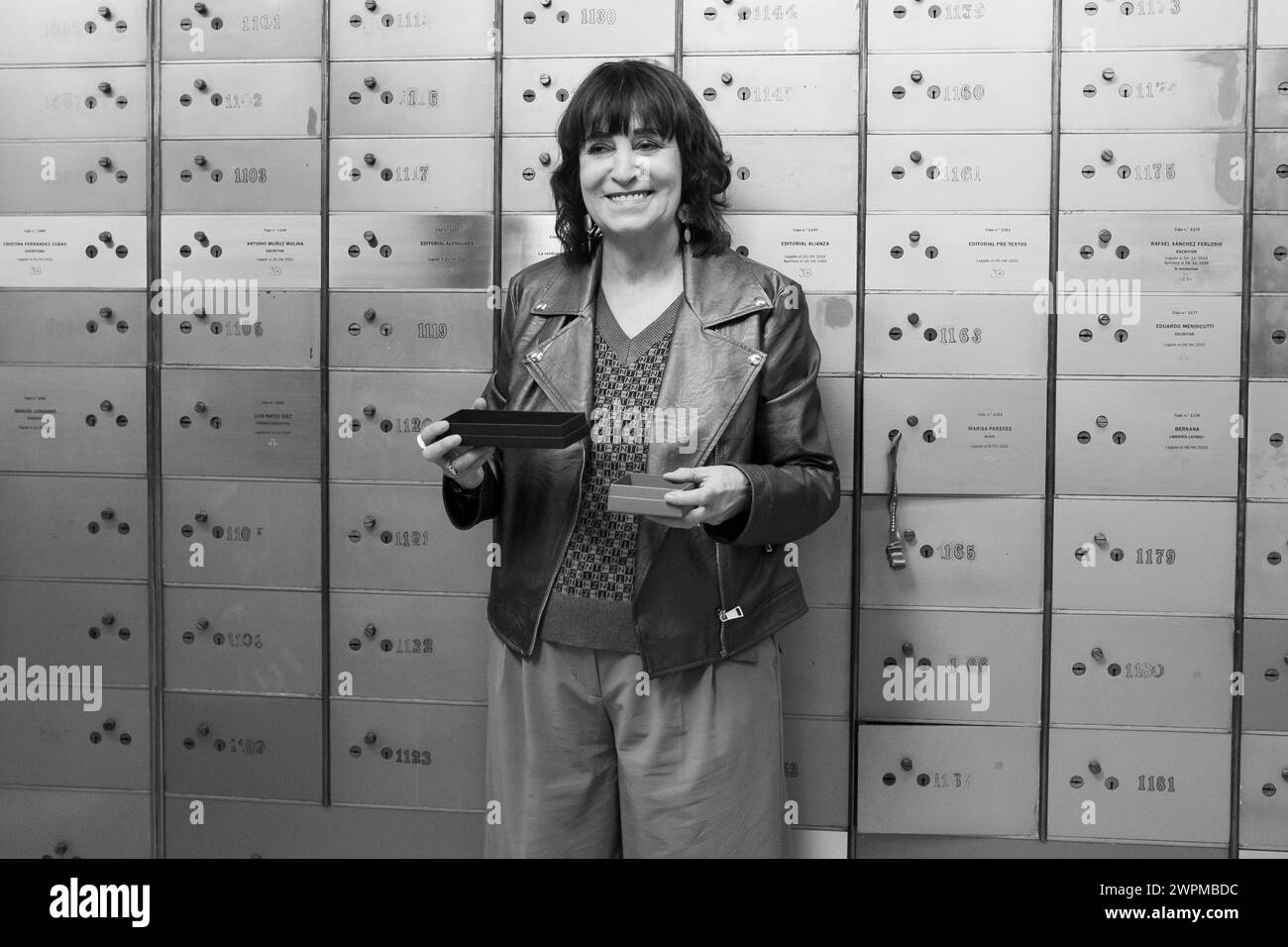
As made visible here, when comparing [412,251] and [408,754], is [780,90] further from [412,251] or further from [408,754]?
[408,754]

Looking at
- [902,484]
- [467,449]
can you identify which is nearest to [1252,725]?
[902,484]

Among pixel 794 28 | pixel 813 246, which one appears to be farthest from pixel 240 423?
pixel 794 28

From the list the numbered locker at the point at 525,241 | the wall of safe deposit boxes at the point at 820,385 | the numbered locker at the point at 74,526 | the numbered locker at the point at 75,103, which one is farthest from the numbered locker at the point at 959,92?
the numbered locker at the point at 74,526

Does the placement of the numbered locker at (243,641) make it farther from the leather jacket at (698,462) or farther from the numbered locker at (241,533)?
the leather jacket at (698,462)

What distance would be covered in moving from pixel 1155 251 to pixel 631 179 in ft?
4.22

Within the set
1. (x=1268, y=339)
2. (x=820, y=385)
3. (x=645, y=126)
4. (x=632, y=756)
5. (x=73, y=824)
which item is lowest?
(x=73, y=824)

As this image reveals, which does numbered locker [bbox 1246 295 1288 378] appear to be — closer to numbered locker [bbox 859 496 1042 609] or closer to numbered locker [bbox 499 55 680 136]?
numbered locker [bbox 859 496 1042 609]

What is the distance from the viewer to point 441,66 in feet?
8.28

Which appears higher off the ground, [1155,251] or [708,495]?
[1155,251]

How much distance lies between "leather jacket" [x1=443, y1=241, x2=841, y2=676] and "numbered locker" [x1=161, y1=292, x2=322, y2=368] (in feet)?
2.55

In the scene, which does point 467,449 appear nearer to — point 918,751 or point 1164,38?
point 918,751

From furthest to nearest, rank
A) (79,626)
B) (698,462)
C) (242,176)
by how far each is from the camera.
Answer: (79,626), (242,176), (698,462)

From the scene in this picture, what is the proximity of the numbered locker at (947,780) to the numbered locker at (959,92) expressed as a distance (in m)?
1.42

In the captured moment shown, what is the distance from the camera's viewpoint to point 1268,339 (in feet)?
7.91
